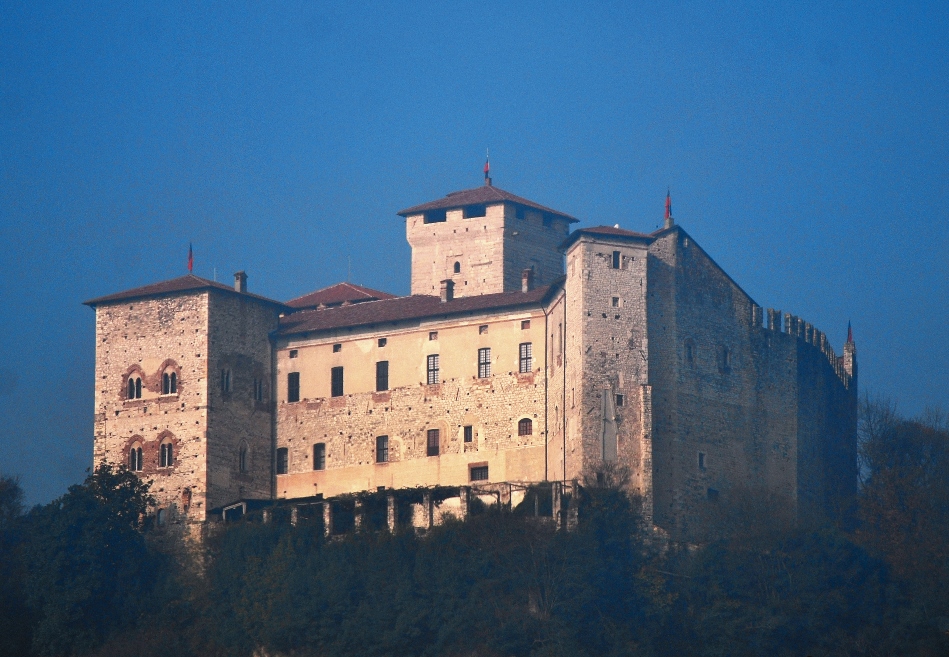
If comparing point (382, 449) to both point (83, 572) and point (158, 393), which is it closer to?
point (158, 393)

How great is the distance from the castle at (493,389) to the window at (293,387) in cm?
7

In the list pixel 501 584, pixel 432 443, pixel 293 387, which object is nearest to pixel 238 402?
pixel 293 387

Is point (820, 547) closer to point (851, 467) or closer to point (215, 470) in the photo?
point (851, 467)

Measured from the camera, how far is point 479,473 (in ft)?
224

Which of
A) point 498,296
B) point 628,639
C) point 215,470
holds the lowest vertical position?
point 628,639

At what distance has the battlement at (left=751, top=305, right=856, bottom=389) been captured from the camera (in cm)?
6962

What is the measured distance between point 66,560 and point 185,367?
8088 mm

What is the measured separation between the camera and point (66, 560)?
2613 inches

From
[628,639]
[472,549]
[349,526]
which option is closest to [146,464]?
[349,526]

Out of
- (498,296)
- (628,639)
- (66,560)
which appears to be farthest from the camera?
(498,296)

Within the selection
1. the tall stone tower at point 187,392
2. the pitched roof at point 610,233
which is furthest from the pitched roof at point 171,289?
the pitched roof at point 610,233

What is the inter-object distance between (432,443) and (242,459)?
6.74m

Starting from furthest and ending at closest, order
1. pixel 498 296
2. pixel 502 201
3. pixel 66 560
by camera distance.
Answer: pixel 502 201, pixel 498 296, pixel 66 560

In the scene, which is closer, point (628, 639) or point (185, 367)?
point (628, 639)
